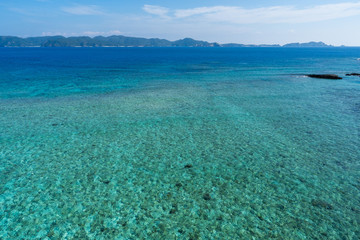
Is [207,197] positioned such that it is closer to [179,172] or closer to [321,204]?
[179,172]

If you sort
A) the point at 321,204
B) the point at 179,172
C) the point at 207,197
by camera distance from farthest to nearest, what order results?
the point at 179,172 → the point at 207,197 → the point at 321,204

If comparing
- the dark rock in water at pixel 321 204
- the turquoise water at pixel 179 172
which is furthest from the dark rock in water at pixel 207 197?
the dark rock in water at pixel 321 204

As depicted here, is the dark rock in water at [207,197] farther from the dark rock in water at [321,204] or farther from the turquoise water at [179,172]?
the dark rock in water at [321,204]

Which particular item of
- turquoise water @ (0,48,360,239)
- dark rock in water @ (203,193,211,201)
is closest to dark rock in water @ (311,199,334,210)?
turquoise water @ (0,48,360,239)

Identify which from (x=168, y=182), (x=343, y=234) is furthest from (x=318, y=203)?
(x=168, y=182)

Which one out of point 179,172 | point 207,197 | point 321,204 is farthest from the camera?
point 179,172

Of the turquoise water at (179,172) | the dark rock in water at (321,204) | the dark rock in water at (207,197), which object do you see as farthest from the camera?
the dark rock in water at (207,197)

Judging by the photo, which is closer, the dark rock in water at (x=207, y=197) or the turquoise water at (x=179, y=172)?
the turquoise water at (x=179, y=172)

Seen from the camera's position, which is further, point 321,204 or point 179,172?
point 179,172

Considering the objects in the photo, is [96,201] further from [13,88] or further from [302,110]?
[13,88]

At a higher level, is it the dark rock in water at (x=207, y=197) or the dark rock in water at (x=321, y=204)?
the dark rock in water at (x=321, y=204)

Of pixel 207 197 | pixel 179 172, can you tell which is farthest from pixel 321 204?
pixel 179 172
